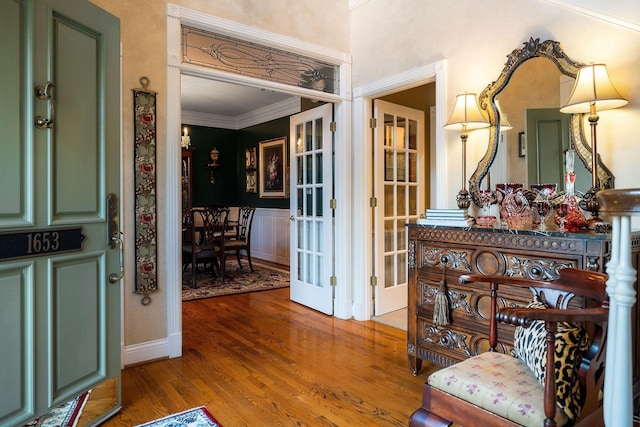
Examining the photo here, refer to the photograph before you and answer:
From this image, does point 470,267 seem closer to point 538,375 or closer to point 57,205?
Answer: point 538,375

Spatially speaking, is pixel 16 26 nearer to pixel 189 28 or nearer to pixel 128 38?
pixel 128 38

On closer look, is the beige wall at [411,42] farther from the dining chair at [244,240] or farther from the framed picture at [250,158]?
the framed picture at [250,158]

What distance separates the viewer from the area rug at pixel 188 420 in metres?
1.99

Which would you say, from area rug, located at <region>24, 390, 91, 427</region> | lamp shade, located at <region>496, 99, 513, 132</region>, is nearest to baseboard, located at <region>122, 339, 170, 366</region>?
area rug, located at <region>24, 390, 91, 427</region>

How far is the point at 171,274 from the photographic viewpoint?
2891 mm

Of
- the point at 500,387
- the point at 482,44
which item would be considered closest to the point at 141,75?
the point at 482,44

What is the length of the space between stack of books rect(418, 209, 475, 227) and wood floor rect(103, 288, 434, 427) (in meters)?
1.00

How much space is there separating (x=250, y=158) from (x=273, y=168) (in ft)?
2.98

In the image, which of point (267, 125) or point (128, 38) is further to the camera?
point (267, 125)

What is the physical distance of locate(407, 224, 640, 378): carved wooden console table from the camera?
181 cm

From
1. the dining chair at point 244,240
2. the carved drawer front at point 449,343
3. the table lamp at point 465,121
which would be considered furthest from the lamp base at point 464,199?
the dining chair at point 244,240

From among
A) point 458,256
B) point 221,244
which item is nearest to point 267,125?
point 221,244

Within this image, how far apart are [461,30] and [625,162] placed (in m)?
1.45

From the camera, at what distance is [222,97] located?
21.5 feet
